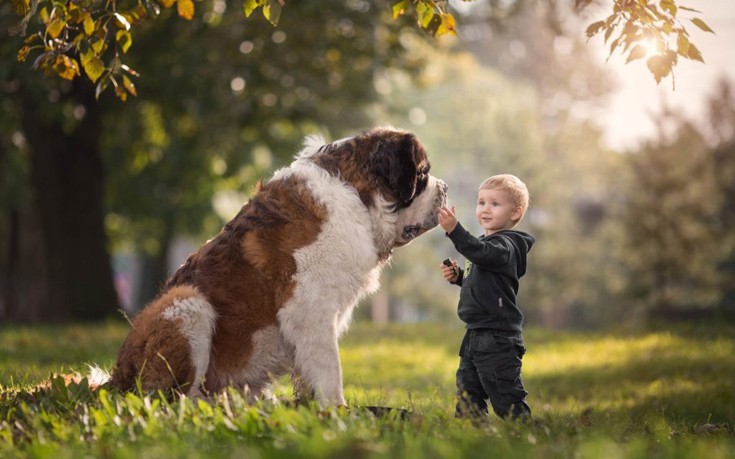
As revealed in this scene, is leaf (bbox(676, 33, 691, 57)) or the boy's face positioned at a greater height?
leaf (bbox(676, 33, 691, 57))

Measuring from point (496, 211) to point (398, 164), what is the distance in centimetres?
69

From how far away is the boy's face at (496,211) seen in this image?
568 centimetres

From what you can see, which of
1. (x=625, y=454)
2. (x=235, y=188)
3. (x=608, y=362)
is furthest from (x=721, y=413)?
(x=235, y=188)

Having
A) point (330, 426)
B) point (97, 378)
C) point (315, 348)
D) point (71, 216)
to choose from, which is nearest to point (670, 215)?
point (71, 216)

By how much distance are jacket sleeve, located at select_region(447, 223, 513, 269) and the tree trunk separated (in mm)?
11299

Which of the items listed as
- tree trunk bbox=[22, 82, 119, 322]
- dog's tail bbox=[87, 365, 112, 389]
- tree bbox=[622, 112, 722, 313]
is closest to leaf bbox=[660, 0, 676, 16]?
dog's tail bbox=[87, 365, 112, 389]

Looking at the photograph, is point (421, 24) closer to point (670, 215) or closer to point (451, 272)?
point (451, 272)

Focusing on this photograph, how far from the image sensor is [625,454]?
3.56 meters

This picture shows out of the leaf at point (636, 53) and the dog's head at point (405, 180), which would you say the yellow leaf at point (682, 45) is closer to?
the leaf at point (636, 53)

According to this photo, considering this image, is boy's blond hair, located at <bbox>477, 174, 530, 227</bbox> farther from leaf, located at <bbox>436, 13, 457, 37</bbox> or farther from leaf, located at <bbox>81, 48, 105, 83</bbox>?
leaf, located at <bbox>81, 48, 105, 83</bbox>

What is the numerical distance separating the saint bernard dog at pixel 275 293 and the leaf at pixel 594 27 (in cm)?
142

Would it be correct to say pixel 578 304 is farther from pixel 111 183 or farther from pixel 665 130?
pixel 111 183

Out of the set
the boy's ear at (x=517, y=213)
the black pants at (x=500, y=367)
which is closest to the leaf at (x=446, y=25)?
the boy's ear at (x=517, y=213)

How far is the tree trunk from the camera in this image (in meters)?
15.3
